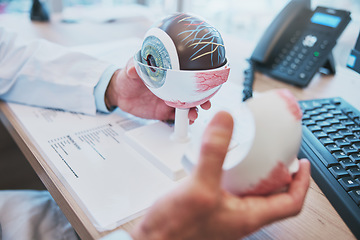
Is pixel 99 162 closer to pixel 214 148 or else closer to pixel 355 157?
pixel 214 148

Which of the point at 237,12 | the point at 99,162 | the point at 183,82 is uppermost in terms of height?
the point at 183,82

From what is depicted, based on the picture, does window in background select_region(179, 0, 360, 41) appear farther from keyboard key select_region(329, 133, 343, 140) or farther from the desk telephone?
keyboard key select_region(329, 133, 343, 140)

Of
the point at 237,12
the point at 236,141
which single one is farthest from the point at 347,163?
the point at 237,12

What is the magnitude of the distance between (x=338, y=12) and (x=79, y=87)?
589 millimetres

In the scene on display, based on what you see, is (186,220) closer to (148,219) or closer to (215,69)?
(148,219)

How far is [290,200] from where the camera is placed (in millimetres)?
212

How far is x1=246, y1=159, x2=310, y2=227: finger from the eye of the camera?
0.65ft

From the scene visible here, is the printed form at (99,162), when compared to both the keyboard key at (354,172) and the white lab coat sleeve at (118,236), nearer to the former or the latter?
the white lab coat sleeve at (118,236)

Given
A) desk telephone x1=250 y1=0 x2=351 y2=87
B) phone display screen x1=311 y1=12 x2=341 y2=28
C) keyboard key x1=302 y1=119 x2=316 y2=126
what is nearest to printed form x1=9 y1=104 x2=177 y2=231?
keyboard key x1=302 y1=119 x2=316 y2=126

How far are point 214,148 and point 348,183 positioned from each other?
0.20 metres

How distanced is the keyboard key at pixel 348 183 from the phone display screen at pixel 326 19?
44cm

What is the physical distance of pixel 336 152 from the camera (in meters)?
0.34

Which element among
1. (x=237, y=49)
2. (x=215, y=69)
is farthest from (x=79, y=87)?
(x=237, y=49)

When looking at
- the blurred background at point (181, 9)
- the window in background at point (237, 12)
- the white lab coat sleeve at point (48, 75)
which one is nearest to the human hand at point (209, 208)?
the white lab coat sleeve at point (48, 75)
